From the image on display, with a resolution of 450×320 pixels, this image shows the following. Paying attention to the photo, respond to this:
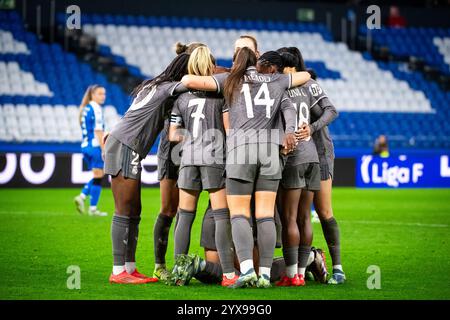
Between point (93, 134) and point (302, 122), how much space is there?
24.4 feet

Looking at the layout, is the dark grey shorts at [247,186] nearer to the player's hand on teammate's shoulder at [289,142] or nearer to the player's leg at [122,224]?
the player's hand on teammate's shoulder at [289,142]

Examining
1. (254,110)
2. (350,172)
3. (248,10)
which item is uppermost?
(248,10)

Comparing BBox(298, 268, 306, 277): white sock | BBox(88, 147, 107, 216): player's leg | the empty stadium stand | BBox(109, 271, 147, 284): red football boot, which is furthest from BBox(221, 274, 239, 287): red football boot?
the empty stadium stand

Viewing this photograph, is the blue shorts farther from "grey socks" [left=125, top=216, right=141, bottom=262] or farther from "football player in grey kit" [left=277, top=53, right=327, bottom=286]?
"football player in grey kit" [left=277, top=53, right=327, bottom=286]

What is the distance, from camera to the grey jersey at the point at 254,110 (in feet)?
24.0

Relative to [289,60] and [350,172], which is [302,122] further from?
[350,172]

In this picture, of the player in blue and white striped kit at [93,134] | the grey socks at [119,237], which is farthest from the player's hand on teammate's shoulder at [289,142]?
the player in blue and white striped kit at [93,134]

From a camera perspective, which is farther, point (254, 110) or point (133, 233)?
point (133, 233)

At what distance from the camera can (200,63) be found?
7.47 metres

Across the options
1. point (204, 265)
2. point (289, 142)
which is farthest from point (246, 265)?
point (289, 142)

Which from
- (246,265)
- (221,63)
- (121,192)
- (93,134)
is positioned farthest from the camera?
(221,63)

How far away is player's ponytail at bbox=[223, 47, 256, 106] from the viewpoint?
730 cm

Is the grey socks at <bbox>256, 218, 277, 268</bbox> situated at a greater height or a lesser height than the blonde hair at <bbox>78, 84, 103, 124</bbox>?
lesser

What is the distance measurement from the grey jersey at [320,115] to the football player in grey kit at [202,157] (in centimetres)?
87
